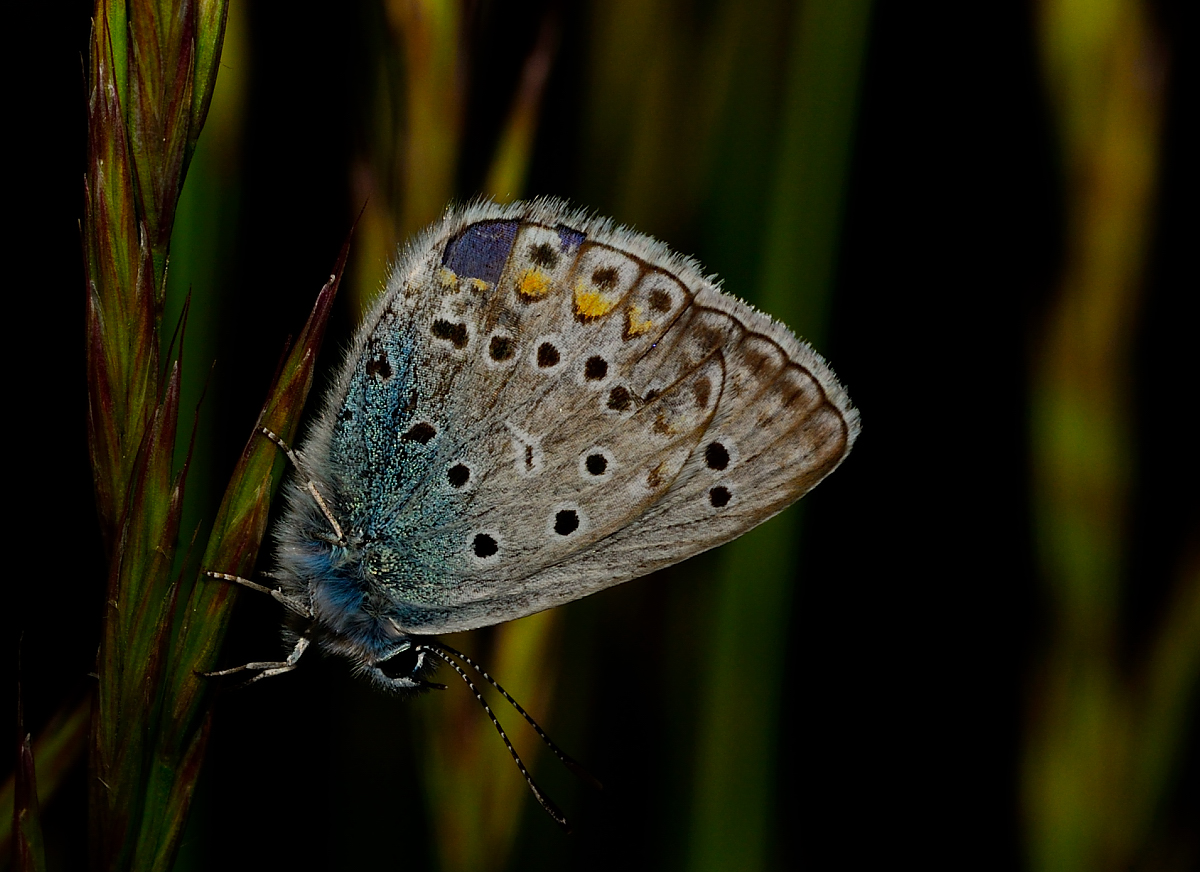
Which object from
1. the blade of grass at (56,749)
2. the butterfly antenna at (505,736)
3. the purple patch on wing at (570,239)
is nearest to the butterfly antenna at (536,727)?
the butterfly antenna at (505,736)

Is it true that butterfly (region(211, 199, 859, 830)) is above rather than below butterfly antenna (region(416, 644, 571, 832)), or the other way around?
above

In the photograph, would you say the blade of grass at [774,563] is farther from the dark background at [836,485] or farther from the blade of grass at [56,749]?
the blade of grass at [56,749]

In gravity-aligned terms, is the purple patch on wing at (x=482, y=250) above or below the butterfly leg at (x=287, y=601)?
above

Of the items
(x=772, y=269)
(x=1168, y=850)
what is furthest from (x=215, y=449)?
(x=1168, y=850)

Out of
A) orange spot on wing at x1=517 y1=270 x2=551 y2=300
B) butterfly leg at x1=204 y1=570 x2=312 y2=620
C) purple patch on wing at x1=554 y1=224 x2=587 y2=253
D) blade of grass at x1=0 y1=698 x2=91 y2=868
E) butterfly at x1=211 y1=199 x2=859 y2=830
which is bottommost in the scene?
blade of grass at x1=0 y1=698 x2=91 y2=868

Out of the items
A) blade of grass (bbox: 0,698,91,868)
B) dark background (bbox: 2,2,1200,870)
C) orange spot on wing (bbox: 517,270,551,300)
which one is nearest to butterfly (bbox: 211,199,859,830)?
orange spot on wing (bbox: 517,270,551,300)

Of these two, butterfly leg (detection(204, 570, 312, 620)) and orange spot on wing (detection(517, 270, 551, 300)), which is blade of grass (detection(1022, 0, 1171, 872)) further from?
butterfly leg (detection(204, 570, 312, 620))

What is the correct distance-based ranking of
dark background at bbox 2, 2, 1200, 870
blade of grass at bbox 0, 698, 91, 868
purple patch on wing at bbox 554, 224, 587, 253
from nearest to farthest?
blade of grass at bbox 0, 698, 91, 868 → purple patch on wing at bbox 554, 224, 587, 253 → dark background at bbox 2, 2, 1200, 870
